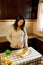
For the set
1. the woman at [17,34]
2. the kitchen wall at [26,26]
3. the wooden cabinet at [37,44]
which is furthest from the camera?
the kitchen wall at [26,26]

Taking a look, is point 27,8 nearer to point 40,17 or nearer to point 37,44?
point 40,17

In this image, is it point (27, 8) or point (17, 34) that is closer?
point (17, 34)

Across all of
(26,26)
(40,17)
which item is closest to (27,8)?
(40,17)

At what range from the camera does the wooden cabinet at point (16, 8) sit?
3.17 m

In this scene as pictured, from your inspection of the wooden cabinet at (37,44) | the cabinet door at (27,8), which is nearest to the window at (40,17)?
the cabinet door at (27,8)

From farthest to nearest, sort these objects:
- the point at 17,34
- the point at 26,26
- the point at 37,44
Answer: the point at 26,26 < the point at 37,44 < the point at 17,34

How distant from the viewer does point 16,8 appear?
10.9ft

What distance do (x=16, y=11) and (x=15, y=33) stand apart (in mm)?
1428

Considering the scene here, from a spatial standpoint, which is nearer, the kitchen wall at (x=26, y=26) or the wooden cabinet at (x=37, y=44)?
the wooden cabinet at (x=37, y=44)

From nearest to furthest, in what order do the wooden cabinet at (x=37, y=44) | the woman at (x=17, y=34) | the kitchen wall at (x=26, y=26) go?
the woman at (x=17, y=34) < the wooden cabinet at (x=37, y=44) < the kitchen wall at (x=26, y=26)

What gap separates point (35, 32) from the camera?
12.6ft

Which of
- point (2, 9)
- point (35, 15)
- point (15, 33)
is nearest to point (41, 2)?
point (35, 15)

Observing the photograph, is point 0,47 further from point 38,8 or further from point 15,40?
point 38,8

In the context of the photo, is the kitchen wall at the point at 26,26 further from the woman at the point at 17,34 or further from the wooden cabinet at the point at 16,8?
the woman at the point at 17,34
